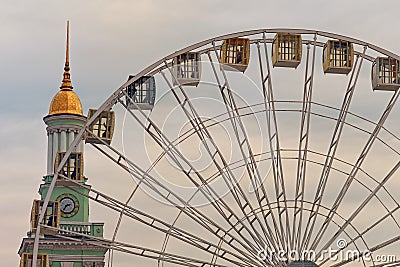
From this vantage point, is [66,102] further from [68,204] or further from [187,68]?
[187,68]

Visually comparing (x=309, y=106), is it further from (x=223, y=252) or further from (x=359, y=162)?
(x=223, y=252)

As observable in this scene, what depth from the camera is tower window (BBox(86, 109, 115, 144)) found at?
45406mm

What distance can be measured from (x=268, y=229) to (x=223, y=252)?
1.69m

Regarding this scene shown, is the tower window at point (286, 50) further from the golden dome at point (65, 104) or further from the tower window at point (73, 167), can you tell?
the golden dome at point (65, 104)

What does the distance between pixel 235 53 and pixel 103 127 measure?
545cm

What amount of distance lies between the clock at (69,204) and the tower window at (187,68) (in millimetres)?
42789

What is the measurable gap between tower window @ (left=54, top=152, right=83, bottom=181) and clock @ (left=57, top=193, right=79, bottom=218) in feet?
140

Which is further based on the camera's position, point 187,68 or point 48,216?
point 187,68

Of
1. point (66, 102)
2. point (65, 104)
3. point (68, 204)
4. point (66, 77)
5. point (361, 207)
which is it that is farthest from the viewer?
point (66, 77)

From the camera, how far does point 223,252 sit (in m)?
43.7

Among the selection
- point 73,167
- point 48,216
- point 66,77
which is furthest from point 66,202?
point 48,216

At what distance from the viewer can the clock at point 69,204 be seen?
88.1 metres

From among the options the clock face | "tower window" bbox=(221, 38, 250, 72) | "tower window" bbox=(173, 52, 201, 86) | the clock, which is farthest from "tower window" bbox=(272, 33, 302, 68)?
the clock face

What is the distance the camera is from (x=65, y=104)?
89.8 metres
